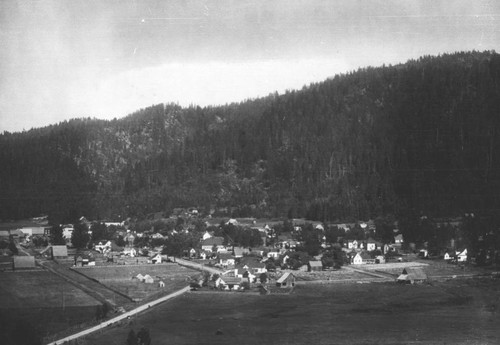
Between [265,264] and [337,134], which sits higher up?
[337,134]

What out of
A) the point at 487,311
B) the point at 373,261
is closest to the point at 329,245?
the point at 373,261

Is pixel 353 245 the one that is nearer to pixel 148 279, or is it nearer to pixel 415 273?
pixel 415 273

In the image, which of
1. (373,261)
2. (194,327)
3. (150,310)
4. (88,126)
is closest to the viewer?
(194,327)

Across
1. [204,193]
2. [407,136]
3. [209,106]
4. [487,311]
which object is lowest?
[487,311]

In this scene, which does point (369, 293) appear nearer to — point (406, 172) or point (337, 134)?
point (406, 172)

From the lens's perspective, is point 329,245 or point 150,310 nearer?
point 150,310

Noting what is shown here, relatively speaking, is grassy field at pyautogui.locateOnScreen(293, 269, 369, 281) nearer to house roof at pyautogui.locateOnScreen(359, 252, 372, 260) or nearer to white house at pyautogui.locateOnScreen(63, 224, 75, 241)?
house roof at pyautogui.locateOnScreen(359, 252, 372, 260)
